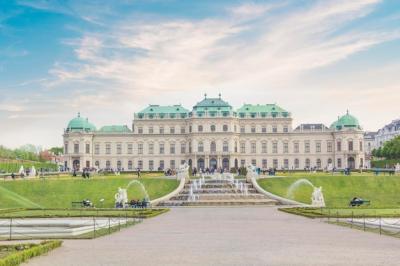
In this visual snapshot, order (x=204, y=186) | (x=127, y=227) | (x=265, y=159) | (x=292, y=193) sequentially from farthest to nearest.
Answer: (x=265, y=159) → (x=204, y=186) → (x=292, y=193) → (x=127, y=227)

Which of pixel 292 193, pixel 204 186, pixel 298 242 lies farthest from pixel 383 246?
pixel 204 186

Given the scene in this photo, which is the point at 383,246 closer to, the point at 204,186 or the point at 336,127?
the point at 204,186

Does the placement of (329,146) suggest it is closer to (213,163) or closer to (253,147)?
(253,147)

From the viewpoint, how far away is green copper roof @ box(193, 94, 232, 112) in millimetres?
115750

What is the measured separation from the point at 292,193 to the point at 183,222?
2566 centimetres

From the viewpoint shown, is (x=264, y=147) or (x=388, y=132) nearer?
(x=264, y=147)

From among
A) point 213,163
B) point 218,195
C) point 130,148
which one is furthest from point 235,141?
point 218,195

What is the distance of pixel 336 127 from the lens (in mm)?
118500

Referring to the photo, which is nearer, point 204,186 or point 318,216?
point 318,216

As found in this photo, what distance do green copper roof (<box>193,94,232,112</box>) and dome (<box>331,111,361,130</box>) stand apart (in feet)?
78.6

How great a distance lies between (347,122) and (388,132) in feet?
241

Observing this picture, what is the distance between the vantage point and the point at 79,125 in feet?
389

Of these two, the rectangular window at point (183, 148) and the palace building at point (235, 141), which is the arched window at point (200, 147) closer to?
the palace building at point (235, 141)

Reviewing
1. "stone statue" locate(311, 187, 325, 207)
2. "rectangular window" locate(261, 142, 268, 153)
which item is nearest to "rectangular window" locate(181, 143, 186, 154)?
"rectangular window" locate(261, 142, 268, 153)
